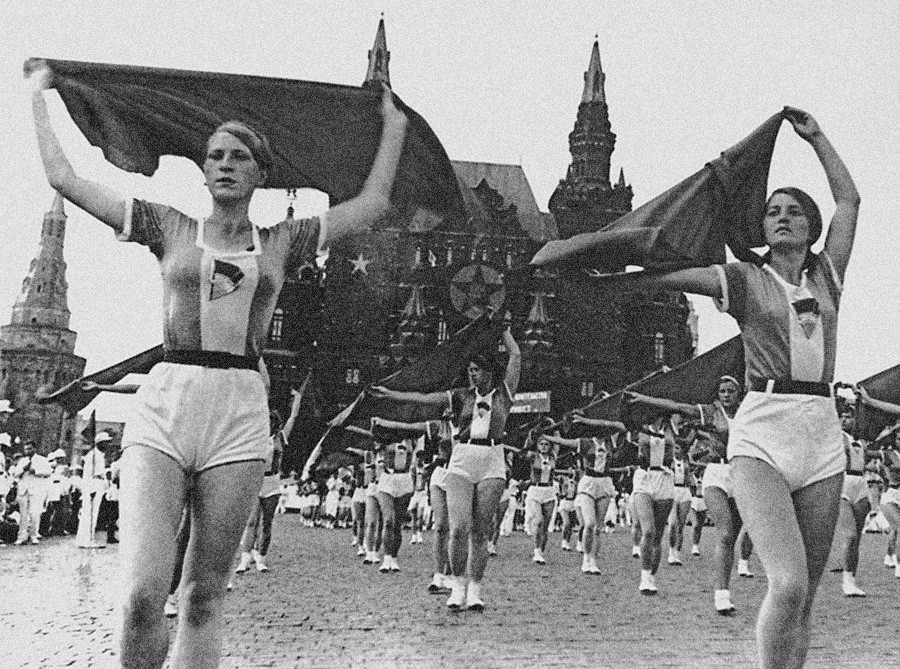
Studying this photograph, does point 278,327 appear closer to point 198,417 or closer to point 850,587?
point 850,587

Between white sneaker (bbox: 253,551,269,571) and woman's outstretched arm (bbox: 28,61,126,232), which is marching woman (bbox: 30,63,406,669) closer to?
woman's outstretched arm (bbox: 28,61,126,232)

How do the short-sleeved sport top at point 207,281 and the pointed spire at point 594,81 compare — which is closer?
the short-sleeved sport top at point 207,281

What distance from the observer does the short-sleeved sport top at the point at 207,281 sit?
489 centimetres

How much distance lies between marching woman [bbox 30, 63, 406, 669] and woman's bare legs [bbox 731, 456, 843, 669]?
2.42m

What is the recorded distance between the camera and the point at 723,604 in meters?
12.2

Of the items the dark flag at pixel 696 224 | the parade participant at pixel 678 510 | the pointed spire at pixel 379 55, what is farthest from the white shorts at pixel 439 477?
the pointed spire at pixel 379 55

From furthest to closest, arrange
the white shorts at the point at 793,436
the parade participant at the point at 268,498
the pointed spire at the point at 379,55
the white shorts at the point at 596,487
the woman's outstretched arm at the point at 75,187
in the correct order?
the pointed spire at the point at 379,55 → the white shorts at the point at 596,487 → the parade participant at the point at 268,498 → the white shorts at the point at 793,436 → the woman's outstretched arm at the point at 75,187

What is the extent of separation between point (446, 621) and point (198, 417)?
6.71m

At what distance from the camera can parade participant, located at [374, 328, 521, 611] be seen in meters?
11.7

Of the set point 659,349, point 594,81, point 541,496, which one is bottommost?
point 541,496

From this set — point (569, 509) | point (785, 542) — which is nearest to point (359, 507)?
point (569, 509)

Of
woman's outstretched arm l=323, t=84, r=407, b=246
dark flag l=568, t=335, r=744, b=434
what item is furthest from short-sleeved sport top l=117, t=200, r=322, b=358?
dark flag l=568, t=335, r=744, b=434

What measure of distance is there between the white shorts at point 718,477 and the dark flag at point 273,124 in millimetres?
8490

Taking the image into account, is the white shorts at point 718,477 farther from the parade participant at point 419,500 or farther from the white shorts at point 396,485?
the parade participant at point 419,500
